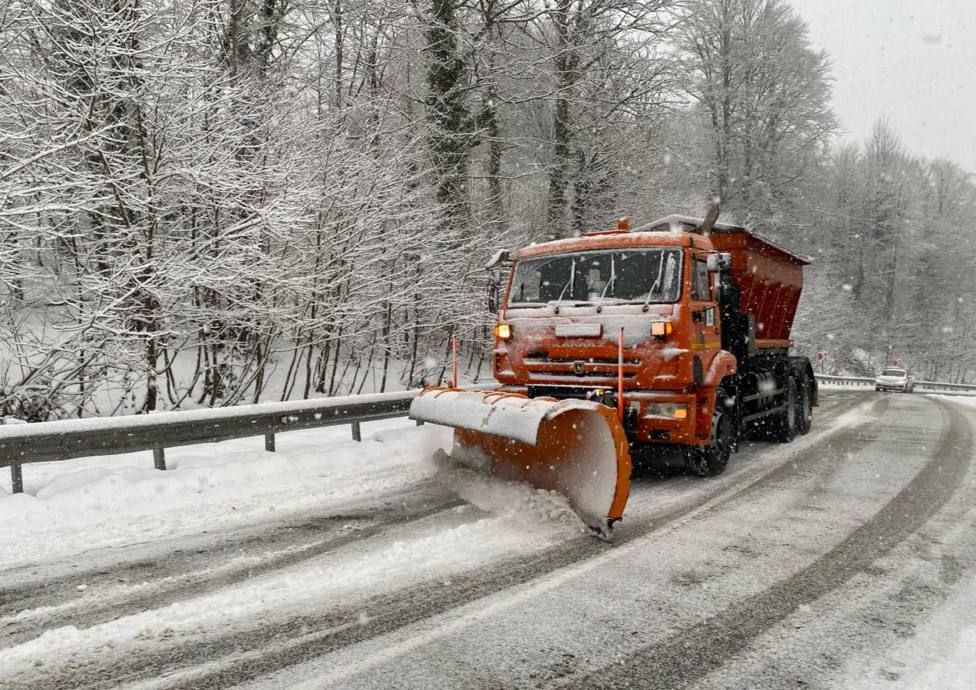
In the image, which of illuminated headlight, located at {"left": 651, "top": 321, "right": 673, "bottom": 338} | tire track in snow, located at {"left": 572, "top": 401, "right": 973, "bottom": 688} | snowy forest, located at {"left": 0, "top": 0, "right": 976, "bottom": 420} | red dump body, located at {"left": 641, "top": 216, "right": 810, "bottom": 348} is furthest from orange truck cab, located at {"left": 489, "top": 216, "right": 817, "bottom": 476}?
snowy forest, located at {"left": 0, "top": 0, "right": 976, "bottom": 420}

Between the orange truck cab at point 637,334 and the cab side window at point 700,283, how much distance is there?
0.04ft

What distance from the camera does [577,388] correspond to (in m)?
7.04

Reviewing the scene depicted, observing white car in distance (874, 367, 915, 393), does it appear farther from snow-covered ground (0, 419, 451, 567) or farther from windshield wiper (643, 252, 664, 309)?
snow-covered ground (0, 419, 451, 567)

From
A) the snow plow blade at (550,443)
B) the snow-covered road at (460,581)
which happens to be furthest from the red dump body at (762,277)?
the snow plow blade at (550,443)

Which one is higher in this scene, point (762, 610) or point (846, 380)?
point (762, 610)

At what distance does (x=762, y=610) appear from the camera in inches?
150

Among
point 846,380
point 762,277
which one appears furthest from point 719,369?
point 846,380

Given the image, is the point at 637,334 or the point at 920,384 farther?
the point at 920,384

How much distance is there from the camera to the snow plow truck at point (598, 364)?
233 inches

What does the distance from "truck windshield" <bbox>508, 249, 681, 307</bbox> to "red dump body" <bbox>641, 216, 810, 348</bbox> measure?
1961 millimetres

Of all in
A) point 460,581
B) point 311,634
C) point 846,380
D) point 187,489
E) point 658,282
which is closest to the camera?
point 311,634

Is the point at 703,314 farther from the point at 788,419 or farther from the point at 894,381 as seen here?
the point at 894,381

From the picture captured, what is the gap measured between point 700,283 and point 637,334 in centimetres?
116

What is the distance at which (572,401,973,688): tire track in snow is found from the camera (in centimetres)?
306
